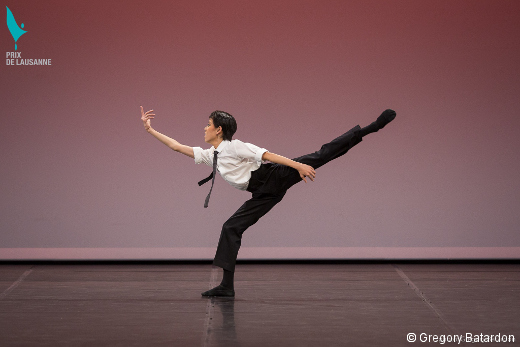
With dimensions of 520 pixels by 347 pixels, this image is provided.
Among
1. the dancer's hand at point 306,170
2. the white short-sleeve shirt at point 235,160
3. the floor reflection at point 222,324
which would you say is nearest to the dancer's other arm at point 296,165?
the dancer's hand at point 306,170

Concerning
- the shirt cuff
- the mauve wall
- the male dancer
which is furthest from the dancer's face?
the mauve wall

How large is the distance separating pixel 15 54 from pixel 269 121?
83.6 inches

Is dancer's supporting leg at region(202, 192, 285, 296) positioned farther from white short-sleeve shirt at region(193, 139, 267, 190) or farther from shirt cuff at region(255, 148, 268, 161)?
shirt cuff at region(255, 148, 268, 161)

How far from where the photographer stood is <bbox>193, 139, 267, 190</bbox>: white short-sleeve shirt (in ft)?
11.6

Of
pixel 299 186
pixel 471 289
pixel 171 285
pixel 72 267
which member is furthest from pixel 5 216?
pixel 471 289

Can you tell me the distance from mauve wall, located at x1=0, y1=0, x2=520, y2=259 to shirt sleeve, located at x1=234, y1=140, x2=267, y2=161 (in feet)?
4.80

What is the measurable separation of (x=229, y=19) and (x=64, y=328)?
9.71 ft

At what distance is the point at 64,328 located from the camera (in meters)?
2.87

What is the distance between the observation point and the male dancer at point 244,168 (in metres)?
3.53

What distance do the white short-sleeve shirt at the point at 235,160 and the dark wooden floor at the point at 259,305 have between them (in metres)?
0.71

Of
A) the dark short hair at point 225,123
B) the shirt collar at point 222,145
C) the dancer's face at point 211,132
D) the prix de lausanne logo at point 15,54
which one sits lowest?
the shirt collar at point 222,145

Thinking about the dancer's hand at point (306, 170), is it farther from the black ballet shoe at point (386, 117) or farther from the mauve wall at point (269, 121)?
the mauve wall at point (269, 121)

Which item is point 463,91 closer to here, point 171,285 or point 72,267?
point 171,285

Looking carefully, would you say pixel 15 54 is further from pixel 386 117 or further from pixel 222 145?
pixel 386 117
